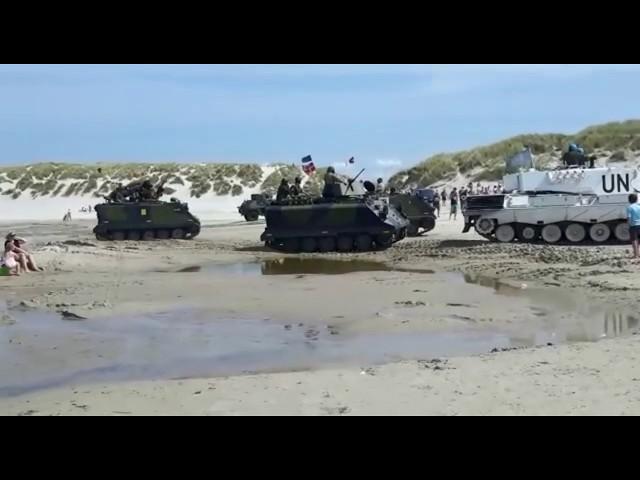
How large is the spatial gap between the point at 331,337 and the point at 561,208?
12757 millimetres

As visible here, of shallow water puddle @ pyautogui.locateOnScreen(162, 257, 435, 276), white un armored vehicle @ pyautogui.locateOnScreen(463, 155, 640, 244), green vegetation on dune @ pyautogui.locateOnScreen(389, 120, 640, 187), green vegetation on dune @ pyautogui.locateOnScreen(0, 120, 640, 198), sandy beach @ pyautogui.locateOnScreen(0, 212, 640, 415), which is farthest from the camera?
green vegetation on dune @ pyautogui.locateOnScreen(0, 120, 640, 198)

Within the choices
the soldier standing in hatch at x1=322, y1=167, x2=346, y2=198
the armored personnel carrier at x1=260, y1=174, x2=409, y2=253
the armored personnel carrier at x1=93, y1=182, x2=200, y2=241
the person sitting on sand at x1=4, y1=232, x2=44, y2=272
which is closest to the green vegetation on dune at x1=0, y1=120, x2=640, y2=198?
the armored personnel carrier at x1=93, y1=182, x2=200, y2=241

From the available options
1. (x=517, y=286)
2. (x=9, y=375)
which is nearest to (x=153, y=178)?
(x=517, y=286)

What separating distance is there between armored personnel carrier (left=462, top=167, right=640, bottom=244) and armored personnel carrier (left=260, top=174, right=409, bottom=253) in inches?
93.7

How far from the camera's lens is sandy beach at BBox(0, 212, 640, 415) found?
22.4 ft

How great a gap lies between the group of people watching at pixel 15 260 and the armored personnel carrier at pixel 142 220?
1104 centimetres

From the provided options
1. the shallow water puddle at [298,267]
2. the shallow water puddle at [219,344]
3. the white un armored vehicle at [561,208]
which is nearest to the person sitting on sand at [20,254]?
the shallow water puddle at [298,267]

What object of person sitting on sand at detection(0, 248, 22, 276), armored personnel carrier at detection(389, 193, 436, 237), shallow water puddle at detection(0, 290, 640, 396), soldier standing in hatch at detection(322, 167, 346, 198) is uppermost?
soldier standing in hatch at detection(322, 167, 346, 198)

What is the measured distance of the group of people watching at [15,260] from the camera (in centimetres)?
1864

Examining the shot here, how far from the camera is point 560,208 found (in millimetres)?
21719

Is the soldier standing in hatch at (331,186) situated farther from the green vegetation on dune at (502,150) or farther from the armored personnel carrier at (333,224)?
the green vegetation on dune at (502,150)

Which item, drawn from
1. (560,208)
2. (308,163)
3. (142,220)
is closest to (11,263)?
(142,220)

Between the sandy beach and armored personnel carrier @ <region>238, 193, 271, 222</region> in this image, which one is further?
armored personnel carrier @ <region>238, 193, 271, 222</region>

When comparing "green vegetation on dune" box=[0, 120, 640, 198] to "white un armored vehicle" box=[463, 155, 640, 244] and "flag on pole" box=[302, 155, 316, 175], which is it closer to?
"flag on pole" box=[302, 155, 316, 175]
